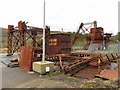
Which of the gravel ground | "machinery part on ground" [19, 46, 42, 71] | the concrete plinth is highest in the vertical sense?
"machinery part on ground" [19, 46, 42, 71]

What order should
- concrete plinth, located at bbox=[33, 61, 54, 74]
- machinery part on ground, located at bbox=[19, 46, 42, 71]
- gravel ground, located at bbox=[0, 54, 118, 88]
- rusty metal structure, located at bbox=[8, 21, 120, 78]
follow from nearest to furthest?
gravel ground, located at bbox=[0, 54, 118, 88], concrete plinth, located at bbox=[33, 61, 54, 74], rusty metal structure, located at bbox=[8, 21, 120, 78], machinery part on ground, located at bbox=[19, 46, 42, 71]

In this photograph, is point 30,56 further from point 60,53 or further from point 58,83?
point 60,53

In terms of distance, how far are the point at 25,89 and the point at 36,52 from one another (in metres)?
5.34

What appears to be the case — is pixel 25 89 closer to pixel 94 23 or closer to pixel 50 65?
pixel 50 65

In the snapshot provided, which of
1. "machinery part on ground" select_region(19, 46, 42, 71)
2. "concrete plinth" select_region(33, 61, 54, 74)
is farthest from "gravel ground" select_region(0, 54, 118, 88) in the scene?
"machinery part on ground" select_region(19, 46, 42, 71)

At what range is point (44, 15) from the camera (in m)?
8.87

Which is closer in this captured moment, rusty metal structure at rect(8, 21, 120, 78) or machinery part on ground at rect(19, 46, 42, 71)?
rusty metal structure at rect(8, 21, 120, 78)

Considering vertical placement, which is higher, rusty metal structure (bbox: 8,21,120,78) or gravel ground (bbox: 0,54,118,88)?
rusty metal structure (bbox: 8,21,120,78)

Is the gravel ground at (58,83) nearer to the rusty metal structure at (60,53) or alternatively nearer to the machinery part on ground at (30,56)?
the rusty metal structure at (60,53)

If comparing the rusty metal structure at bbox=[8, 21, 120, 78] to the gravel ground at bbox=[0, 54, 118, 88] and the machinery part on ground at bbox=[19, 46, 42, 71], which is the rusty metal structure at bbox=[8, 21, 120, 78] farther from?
the gravel ground at bbox=[0, 54, 118, 88]

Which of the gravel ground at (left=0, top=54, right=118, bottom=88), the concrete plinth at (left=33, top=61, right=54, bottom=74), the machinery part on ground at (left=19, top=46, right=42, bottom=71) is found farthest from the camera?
the machinery part on ground at (left=19, top=46, right=42, bottom=71)

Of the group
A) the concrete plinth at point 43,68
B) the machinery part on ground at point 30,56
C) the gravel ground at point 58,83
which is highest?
the machinery part on ground at point 30,56

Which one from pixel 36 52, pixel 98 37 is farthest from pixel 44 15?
pixel 98 37

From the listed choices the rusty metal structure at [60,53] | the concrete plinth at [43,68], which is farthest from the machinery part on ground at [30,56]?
the concrete plinth at [43,68]
